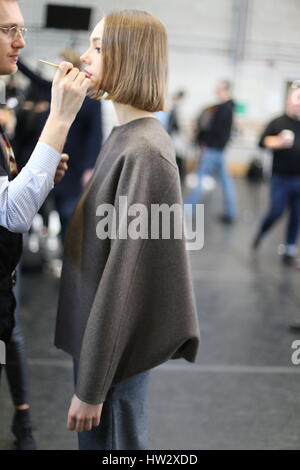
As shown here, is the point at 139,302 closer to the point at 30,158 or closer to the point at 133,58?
the point at 30,158

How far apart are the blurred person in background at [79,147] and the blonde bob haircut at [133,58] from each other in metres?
2.51

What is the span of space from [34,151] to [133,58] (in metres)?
0.33

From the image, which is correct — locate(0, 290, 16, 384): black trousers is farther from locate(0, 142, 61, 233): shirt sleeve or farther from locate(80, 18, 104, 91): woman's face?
locate(80, 18, 104, 91): woman's face

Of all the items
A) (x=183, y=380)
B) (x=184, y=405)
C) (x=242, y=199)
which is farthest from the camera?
(x=242, y=199)

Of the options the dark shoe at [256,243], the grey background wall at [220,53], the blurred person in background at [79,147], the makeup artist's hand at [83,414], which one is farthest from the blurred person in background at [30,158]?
the grey background wall at [220,53]

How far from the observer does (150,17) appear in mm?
1562

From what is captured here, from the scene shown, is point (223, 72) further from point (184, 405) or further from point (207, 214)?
point (184, 405)

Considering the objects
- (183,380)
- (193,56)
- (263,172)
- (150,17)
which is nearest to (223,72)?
(193,56)

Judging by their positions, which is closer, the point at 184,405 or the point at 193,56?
the point at 184,405

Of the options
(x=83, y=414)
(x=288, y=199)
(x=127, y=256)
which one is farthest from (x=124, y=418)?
(x=288, y=199)

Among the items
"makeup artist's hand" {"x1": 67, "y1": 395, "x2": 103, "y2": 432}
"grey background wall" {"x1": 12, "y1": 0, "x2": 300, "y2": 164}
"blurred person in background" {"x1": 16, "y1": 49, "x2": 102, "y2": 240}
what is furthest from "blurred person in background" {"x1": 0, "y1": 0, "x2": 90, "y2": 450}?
"grey background wall" {"x1": 12, "y1": 0, "x2": 300, "y2": 164}

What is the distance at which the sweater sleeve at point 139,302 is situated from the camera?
4.86 ft

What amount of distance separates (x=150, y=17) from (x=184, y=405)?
1938mm

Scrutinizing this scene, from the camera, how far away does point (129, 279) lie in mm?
1495
